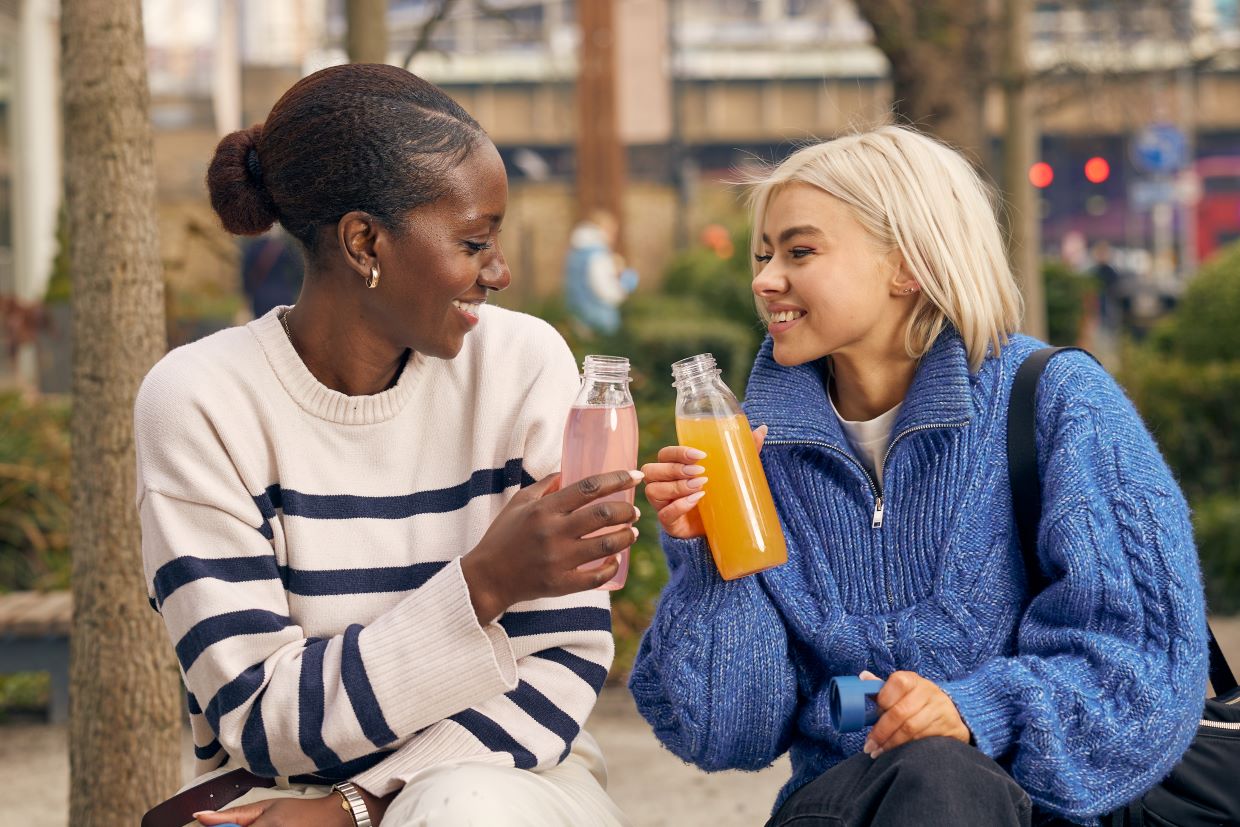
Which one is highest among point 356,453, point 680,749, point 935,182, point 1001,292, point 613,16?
point 613,16

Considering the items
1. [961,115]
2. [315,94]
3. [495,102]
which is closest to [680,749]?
[315,94]

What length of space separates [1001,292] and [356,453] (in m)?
1.14

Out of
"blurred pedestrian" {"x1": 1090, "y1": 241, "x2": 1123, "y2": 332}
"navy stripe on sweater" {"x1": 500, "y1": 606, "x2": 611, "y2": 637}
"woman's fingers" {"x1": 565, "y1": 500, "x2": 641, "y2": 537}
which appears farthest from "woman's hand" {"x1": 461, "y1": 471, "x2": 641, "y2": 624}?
"blurred pedestrian" {"x1": 1090, "y1": 241, "x2": 1123, "y2": 332}

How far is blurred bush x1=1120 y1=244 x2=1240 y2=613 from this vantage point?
693 cm

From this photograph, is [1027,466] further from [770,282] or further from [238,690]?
[238,690]

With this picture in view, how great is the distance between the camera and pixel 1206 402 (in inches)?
311

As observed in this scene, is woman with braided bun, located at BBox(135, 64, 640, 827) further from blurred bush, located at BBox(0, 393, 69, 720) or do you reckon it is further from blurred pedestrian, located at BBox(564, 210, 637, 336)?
blurred pedestrian, located at BBox(564, 210, 637, 336)

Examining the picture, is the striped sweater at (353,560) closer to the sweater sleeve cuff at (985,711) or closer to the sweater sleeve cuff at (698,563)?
the sweater sleeve cuff at (698,563)

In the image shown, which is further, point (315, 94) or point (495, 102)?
point (495, 102)

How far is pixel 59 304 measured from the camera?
423 inches

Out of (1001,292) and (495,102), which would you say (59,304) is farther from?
(495,102)

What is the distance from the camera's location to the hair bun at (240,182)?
2404mm

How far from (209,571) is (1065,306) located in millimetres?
10638

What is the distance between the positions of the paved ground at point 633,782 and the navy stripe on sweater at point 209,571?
230cm
